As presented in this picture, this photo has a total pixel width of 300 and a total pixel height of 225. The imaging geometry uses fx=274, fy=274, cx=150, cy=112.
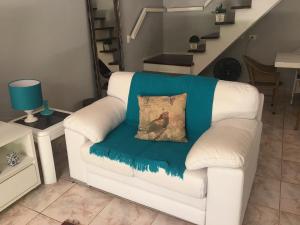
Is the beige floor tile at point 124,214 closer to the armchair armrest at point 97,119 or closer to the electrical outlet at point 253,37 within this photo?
the armchair armrest at point 97,119

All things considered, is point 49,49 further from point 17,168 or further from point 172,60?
point 172,60

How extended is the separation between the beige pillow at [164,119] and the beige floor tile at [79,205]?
584 millimetres

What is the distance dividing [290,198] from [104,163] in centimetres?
144

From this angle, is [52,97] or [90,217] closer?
[90,217]

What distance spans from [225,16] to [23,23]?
2835 millimetres

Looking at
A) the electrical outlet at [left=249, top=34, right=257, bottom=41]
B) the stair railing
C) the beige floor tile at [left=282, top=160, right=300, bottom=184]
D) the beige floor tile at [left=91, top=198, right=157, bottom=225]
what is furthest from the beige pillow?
the electrical outlet at [left=249, top=34, right=257, bottom=41]

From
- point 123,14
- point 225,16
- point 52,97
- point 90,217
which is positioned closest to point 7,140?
point 90,217

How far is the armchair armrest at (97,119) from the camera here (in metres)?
2.04

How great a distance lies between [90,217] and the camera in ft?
6.43

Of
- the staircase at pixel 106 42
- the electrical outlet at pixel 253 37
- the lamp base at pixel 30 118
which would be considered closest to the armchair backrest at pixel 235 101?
the lamp base at pixel 30 118

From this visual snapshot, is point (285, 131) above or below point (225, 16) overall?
below

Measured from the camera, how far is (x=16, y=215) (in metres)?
2.00

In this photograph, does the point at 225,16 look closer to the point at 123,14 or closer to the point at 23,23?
the point at 123,14

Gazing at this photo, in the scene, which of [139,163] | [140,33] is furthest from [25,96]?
Result: [140,33]
